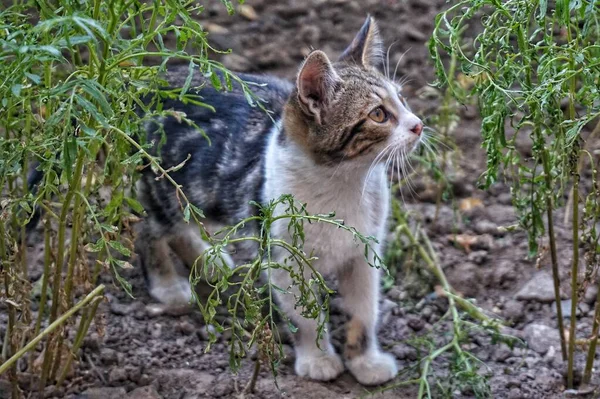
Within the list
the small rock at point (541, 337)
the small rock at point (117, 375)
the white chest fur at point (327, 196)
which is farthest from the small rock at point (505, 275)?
the small rock at point (117, 375)

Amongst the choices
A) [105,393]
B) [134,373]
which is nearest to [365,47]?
[134,373]

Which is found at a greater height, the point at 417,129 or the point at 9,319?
the point at 417,129

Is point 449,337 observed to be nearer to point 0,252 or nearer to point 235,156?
point 235,156

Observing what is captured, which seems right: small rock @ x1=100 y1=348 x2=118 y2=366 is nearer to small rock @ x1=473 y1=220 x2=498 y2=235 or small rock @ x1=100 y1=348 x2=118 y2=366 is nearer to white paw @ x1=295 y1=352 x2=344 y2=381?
white paw @ x1=295 y1=352 x2=344 y2=381

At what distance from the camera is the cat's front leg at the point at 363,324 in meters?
3.74

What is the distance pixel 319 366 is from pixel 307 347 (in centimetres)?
10

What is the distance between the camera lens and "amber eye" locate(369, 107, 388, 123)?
364 cm

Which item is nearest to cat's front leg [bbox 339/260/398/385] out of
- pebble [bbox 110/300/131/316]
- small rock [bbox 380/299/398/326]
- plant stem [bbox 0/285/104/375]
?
small rock [bbox 380/299/398/326]

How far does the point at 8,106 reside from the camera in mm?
2715

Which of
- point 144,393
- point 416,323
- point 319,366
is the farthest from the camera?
point 416,323

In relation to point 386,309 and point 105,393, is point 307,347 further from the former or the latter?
point 105,393

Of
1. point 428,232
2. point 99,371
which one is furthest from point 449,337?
point 99,371

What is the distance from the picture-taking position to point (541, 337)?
13.1ft

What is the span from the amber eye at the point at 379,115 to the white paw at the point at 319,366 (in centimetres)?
95
